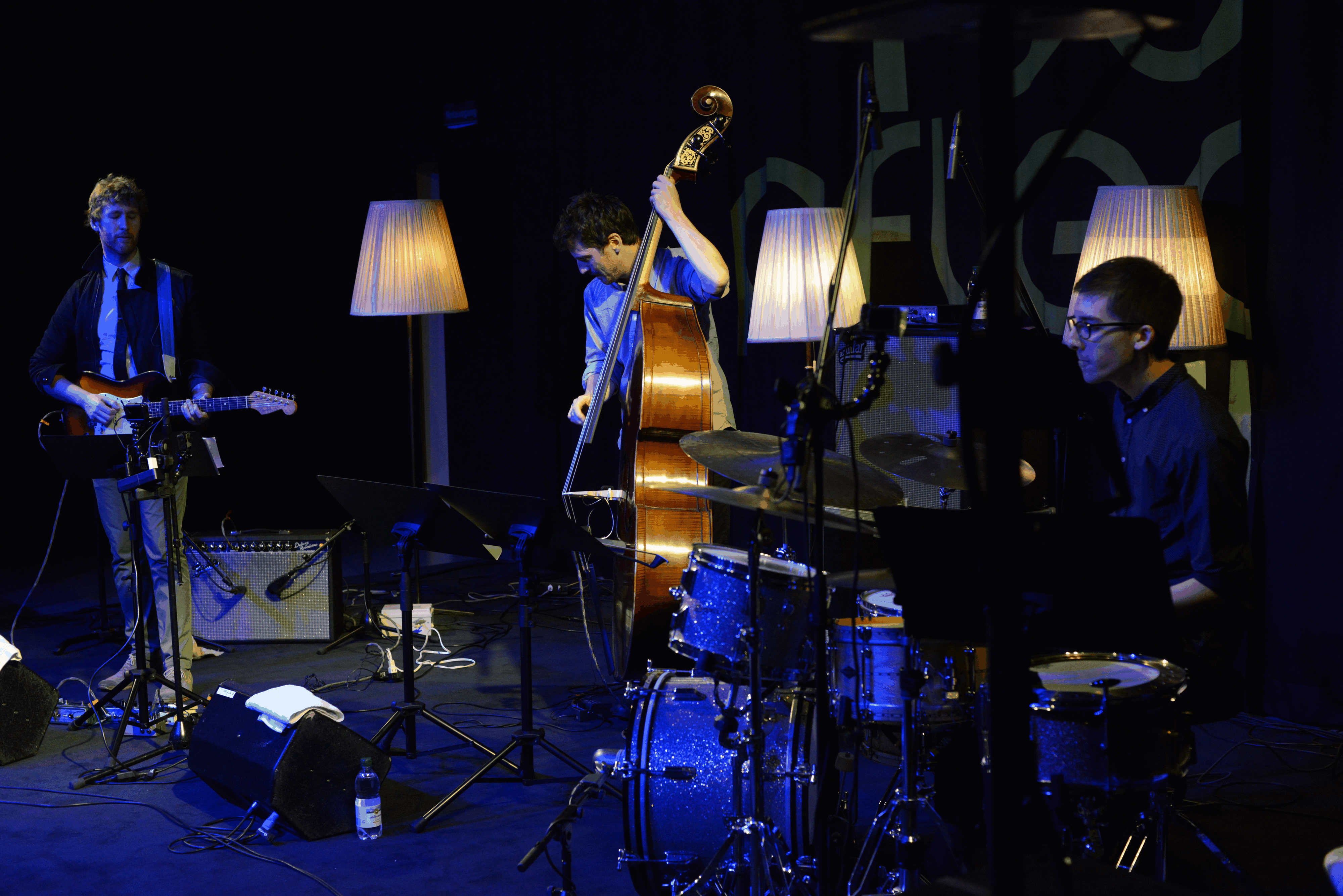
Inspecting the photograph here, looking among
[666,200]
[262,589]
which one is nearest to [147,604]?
[262,589]

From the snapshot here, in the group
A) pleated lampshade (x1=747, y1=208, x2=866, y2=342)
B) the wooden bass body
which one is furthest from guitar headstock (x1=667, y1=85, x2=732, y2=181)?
pleated lampshade (x1=747, y1=208, x2=866, y2=342)

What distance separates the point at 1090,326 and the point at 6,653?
11.4 ft

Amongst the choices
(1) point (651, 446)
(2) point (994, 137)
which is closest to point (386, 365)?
(1) point (651, 446)

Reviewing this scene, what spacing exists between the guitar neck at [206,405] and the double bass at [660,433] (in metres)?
1.37

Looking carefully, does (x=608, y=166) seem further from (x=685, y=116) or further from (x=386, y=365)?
(x=386, y=365)

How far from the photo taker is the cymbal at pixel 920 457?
2549mm

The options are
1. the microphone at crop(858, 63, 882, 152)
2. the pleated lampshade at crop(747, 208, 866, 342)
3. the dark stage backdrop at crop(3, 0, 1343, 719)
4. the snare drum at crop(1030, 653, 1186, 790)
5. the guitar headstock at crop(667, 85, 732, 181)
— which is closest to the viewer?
the snare drum at crop(1030, 653, 1186, 790)

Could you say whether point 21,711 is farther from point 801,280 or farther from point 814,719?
point 801,280

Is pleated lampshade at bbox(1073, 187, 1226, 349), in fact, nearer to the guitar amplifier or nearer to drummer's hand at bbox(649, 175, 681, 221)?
drummer's hand at bbox(649, 175, 681, 221)

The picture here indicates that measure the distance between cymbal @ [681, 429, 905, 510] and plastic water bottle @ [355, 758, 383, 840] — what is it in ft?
4.59

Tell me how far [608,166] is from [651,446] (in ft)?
10.1

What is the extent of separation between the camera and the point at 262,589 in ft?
17.2

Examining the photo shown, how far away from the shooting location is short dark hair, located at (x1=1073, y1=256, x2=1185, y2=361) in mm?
2842

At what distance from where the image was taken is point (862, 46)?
5.16 m
